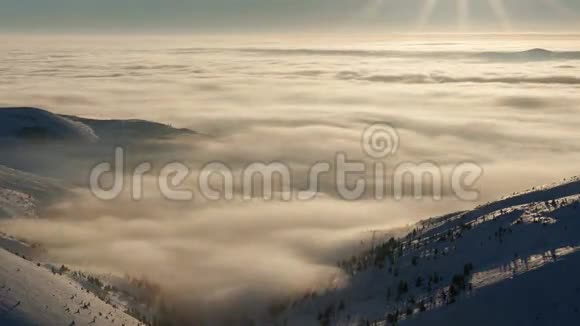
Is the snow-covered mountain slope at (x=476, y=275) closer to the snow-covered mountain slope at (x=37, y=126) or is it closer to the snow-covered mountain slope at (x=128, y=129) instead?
the snow-covered mountain slope at (x=37, y=126)

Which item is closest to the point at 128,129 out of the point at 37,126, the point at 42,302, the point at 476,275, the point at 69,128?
the point at 69,128

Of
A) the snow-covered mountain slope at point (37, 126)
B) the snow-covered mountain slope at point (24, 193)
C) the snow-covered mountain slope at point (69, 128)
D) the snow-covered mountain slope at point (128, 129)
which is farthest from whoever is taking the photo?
the snow-covered mountain slope at point (128, 129)

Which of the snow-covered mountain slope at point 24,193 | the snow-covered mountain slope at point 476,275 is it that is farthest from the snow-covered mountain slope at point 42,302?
the snow-covered mountain slope at point 24,193

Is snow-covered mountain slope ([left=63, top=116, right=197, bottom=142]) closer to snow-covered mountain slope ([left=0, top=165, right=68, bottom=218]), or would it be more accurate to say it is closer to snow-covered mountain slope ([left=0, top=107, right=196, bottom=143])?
snow-covered mountain slope ([left=0, top=107, right=196, bottom=143])

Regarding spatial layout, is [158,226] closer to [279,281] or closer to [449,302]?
[279,281]

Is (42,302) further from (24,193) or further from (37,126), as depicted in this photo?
(37,126)
